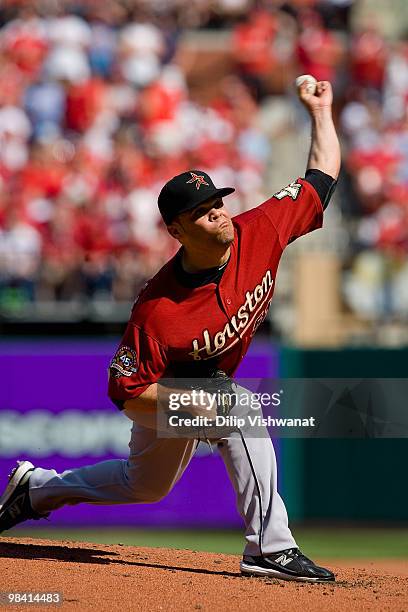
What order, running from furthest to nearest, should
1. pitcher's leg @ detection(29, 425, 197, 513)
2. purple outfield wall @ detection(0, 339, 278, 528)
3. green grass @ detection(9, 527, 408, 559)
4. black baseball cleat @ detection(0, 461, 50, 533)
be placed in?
purple outfield wall @ detection(0, 339, 278, 528)
green grass @ detection(9, 527, 408, 559)
black baseball cleat @ detection(0, 461, 50, 533)
pitcher's leg @ detection(29, 425, 197, 513)

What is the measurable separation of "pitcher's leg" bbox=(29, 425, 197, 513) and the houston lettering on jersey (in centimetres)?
50

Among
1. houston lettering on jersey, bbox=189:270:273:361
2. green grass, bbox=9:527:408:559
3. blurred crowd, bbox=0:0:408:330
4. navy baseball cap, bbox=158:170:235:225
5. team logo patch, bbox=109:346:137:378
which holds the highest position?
blurred crowd, bbox=0:0:408:330

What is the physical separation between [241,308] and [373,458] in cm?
409

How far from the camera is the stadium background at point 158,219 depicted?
9.04 metres

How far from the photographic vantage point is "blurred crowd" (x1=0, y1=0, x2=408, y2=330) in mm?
9820

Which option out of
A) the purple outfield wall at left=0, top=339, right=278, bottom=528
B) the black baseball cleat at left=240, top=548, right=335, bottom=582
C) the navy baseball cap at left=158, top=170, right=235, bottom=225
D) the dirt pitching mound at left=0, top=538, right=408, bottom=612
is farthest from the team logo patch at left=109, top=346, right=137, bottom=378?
the purple outfield wall at left=0, top=339, right=278, bottom=528

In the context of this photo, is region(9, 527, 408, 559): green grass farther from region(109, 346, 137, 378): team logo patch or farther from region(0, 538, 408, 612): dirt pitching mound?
region(109, 346, 137, 378): team logo patch

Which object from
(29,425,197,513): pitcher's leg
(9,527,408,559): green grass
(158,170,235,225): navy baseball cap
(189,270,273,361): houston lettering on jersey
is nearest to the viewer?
(158,170,235,225): navy baseball cap

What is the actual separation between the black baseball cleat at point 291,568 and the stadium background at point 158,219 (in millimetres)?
2983

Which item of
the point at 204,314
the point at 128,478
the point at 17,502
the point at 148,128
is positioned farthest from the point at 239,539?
the point at 148,128

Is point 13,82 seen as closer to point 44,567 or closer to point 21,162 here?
point 21,162

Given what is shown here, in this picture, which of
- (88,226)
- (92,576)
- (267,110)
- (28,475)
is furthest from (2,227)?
(92,576)

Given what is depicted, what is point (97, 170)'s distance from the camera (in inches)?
446

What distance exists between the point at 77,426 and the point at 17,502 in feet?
9.43
